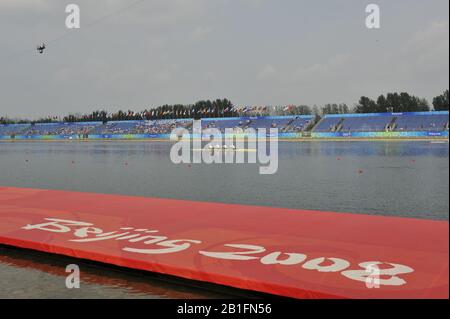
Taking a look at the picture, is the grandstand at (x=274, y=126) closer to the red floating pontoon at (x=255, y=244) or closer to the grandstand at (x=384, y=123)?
the grandstand at (x=384, y=123)

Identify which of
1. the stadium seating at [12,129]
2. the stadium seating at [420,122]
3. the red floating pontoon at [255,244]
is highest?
the stadium seating at [12,129]

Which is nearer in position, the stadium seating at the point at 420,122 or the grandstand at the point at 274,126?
the stadium seating at the point at 420,122

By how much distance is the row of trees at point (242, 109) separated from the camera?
114 meters

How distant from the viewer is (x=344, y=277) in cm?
541

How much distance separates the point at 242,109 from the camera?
11762 cm

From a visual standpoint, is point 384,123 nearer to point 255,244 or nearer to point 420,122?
point 420,122

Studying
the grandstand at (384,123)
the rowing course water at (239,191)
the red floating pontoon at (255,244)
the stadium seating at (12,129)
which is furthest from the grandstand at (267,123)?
the red floating pontoon at (255,244)

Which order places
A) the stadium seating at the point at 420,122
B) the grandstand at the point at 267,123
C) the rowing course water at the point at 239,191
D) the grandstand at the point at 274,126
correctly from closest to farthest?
the rowing course water at the point at 239,191 < the stadium seating at the point at 420,122 < the grandstand at the point at 274,126 < the grandstand at the point at 267,123

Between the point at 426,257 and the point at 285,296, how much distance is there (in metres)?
2.22

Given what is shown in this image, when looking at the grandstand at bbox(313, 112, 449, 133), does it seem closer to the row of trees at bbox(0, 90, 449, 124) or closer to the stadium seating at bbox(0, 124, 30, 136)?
the row of trees at bbox(0, 90, 449, 124)

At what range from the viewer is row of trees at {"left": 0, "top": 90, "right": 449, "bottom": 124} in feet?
373

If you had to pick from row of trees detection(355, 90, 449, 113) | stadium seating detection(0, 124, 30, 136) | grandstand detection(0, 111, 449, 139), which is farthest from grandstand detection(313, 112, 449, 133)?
stadium seating detection(0, 124, 30, 136)
